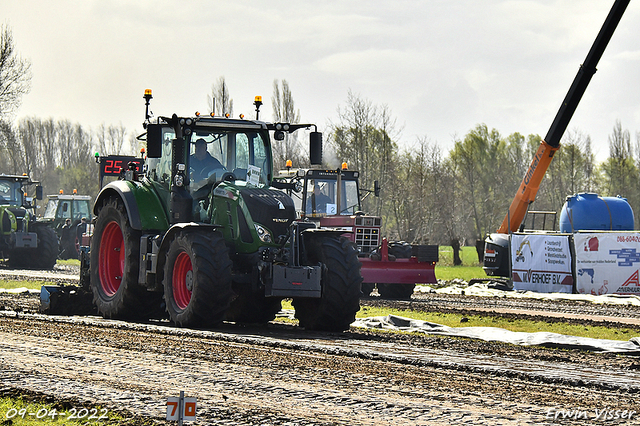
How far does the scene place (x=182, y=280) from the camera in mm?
10727

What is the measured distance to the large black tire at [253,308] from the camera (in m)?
11.4

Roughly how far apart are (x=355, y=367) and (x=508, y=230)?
675 inches

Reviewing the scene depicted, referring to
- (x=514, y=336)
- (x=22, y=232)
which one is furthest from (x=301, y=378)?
(x=22, y=232)

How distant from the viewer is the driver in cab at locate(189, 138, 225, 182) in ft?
Answer: 37.4

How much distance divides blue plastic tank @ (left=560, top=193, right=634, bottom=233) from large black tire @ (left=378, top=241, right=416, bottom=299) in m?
5.93

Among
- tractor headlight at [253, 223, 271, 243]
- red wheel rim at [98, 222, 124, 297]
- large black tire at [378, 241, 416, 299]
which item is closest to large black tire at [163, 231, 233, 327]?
tractor headlight at [253, 223, 271, 243]

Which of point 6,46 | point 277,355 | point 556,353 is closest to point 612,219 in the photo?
point 556,353

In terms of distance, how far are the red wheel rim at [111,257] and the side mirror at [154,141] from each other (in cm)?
206

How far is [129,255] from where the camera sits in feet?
37.9

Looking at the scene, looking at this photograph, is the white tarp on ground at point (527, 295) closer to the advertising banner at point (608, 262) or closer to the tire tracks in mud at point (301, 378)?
the advertising banner at point (608, 262)

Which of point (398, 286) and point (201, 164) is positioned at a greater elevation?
point (201, 164)

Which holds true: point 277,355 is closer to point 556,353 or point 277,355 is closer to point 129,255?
point 556,353

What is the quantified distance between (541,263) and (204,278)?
504 inches

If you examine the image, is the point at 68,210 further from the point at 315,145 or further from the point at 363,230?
the point at 315,145
